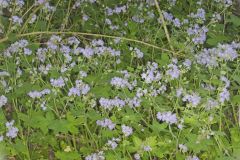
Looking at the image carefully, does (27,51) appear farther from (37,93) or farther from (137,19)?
(137,19)

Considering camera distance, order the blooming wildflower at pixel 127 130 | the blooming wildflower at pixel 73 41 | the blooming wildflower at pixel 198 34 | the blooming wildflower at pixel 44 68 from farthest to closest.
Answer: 1. the blooming wildflower at pixel 198 34
2. the blooming wildflower at pixel 73 41
3. the blooming wildflower at pixel 44 68
4. the blooming wildflower at pixel 127 130

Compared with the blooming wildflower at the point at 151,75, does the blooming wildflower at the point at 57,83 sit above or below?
below

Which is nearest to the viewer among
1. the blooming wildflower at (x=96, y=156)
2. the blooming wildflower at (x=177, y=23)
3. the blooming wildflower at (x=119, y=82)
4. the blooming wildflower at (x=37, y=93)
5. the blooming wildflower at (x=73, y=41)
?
the blooming wildflower at (x=96, y=156)

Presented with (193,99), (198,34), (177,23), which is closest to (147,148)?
(193,99)

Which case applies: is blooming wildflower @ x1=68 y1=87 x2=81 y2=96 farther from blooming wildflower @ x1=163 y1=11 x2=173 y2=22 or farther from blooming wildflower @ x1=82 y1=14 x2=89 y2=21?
blooming wildflower @ x1=163 y1=11 x2=173 y2=22

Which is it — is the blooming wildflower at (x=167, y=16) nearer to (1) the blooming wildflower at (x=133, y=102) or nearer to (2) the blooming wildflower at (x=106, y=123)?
(1) the blooming wildflower at (x=133, y=102)

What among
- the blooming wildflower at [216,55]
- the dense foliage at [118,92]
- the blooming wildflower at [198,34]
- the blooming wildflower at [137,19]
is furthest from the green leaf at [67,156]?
the blooming wildflower at [137,19]

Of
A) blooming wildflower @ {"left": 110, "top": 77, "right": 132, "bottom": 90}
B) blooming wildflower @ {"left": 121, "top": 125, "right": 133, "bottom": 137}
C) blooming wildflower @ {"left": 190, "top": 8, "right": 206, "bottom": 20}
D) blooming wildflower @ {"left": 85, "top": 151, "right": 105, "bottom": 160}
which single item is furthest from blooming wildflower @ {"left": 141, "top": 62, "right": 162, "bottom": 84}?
blooming wildflower @ {"left": 190, "top": 8, "right": 206, "bottom": 20}

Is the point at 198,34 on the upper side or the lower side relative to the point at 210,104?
upper

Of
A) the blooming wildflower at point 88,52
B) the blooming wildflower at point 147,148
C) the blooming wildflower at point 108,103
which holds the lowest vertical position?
the blooming wildflower at point 147,148
